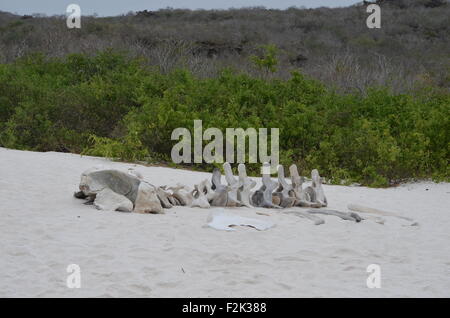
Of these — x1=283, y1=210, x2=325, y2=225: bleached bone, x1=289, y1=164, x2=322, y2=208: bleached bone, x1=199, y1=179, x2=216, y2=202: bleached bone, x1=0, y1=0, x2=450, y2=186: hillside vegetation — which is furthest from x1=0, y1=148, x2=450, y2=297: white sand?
x1=0, y1=0, x2=450, y2=186: hillside vegetation

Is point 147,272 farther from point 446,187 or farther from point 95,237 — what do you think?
point 446,187

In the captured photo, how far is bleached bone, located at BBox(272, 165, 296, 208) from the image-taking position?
283 inches

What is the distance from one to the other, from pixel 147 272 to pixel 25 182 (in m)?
3.67

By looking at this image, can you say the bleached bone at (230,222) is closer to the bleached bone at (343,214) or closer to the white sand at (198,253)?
the white sand at (198,253)

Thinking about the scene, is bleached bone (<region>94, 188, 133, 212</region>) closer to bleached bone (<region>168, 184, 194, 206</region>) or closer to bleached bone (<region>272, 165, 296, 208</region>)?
bleached bone (<region>168, 184, 194, 206</region>)

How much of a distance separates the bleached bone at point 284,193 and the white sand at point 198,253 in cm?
39

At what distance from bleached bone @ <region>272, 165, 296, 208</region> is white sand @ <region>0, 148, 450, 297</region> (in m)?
0.39

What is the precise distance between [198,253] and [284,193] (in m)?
2.57

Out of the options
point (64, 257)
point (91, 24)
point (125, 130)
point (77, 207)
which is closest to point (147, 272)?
point (64, 257)

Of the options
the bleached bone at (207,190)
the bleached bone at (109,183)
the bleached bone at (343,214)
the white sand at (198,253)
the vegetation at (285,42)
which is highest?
the vegetation at (285,42)

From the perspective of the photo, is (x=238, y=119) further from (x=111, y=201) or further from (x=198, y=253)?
(x=198, y=253)

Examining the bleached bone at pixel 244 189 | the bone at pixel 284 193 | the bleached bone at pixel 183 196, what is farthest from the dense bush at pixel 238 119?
the bleached bone at pixel 183 196

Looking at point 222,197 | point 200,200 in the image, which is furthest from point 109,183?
point 222,197

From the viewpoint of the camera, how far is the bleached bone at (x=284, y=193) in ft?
23.6
